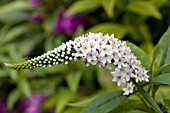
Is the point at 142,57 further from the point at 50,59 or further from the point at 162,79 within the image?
the point at 50,59

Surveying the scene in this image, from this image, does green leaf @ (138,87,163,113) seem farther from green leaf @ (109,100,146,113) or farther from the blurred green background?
the blurred green background

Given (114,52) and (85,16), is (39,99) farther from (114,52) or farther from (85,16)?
(114,52)

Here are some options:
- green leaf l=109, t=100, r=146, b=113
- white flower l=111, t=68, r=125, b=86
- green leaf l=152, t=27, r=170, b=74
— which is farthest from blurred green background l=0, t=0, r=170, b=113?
white flower l=111, t=68, r=125, b=86

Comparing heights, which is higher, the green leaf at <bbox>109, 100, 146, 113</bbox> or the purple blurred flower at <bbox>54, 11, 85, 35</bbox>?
the purple blurred flower at <bbox>54, 11, 85, 35</bbox>

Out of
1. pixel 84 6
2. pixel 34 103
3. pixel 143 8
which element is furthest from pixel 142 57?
pixel 34 103

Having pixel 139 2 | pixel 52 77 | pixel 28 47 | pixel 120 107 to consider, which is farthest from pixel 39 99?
pixel 120 107
